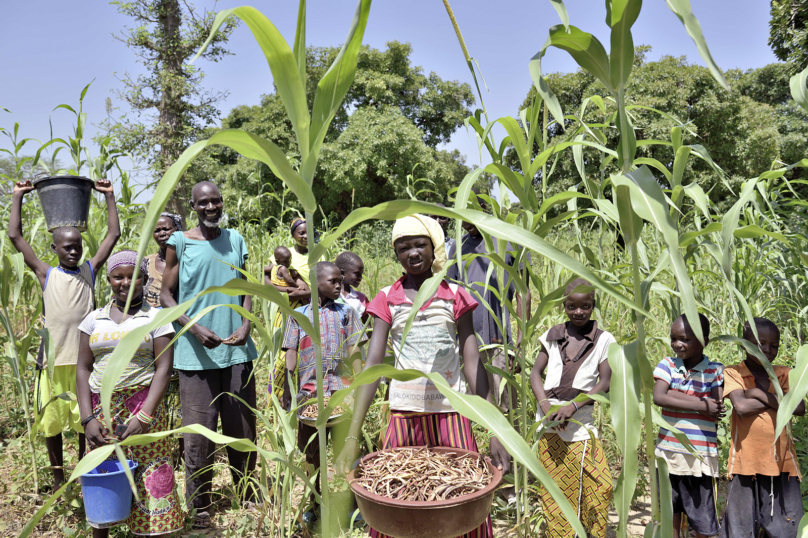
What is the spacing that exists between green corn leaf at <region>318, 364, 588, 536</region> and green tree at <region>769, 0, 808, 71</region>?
5.83m

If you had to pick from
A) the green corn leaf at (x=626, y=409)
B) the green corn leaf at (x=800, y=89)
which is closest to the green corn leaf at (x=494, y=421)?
the green corn leaf at (x=626, y=409)

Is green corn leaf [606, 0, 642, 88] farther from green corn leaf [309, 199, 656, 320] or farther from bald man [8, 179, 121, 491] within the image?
bald man [8, 179, 121, 491]

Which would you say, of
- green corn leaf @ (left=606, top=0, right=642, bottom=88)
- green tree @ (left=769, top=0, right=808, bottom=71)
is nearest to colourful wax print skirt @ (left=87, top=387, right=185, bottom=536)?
green corn leaf @ (left=606, top=0, right=642, bottom=88)

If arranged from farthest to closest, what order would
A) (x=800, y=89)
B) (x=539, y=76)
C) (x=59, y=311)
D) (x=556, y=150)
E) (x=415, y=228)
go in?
(x=59, y=311) < (x=415, y=228) < (x=556, y=150) < (x=800, y=89) < (x=539, y=76)

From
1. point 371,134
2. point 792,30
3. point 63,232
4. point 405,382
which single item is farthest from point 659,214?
point 371,134

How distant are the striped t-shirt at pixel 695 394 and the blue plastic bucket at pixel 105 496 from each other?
2191 mm

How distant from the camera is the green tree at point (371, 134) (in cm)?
1384

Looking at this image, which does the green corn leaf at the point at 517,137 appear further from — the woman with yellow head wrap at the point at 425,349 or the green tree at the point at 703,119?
the green tree at the point at 703,119

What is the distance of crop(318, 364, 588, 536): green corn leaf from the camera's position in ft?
2.42

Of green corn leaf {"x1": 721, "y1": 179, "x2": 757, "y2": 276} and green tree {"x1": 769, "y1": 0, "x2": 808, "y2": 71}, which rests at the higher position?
green tree {"x1": 769, "y1": 0, "x2": 808, "y2": 71}

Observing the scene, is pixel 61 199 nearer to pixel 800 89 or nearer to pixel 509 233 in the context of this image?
pixel 509 233

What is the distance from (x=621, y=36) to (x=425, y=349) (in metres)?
1.28

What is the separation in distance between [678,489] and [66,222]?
126 inches

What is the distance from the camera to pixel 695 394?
209 cm
